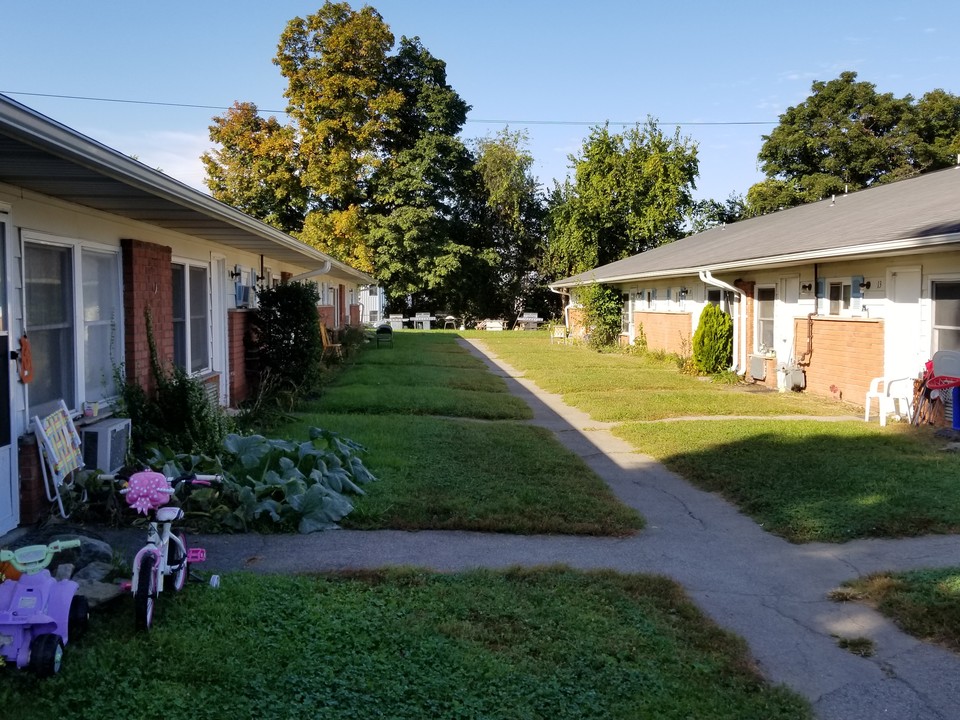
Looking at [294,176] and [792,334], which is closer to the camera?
[792,334]

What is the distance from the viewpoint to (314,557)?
548 centimetres

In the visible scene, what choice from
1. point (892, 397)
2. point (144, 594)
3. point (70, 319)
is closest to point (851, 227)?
point (892, 397)

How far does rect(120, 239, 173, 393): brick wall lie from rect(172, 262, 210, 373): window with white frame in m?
0.79

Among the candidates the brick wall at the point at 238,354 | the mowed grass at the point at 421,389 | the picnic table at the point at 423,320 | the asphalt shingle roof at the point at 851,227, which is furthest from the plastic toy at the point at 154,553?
the picnic table at the point at 423,320

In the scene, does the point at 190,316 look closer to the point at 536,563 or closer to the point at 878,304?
the point at 536,563

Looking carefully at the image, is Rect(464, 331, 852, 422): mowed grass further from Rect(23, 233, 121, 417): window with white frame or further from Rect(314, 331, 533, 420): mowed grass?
Rect(23, 233, 121, 417): window with white frame

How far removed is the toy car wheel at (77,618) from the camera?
3861 millimetres

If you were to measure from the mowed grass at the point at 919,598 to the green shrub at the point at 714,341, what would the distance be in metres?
13.0

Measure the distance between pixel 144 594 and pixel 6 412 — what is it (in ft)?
7.94

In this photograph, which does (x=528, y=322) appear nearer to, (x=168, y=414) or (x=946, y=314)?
(x=946, y=314)

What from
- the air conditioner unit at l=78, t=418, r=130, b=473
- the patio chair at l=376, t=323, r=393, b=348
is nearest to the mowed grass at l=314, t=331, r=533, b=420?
the patio chair at l=376, t=323, r=393, b=348

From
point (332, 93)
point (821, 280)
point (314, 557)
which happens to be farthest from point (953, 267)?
point (332, 93)

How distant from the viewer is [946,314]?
10734mm

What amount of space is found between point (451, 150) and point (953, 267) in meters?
33.5
